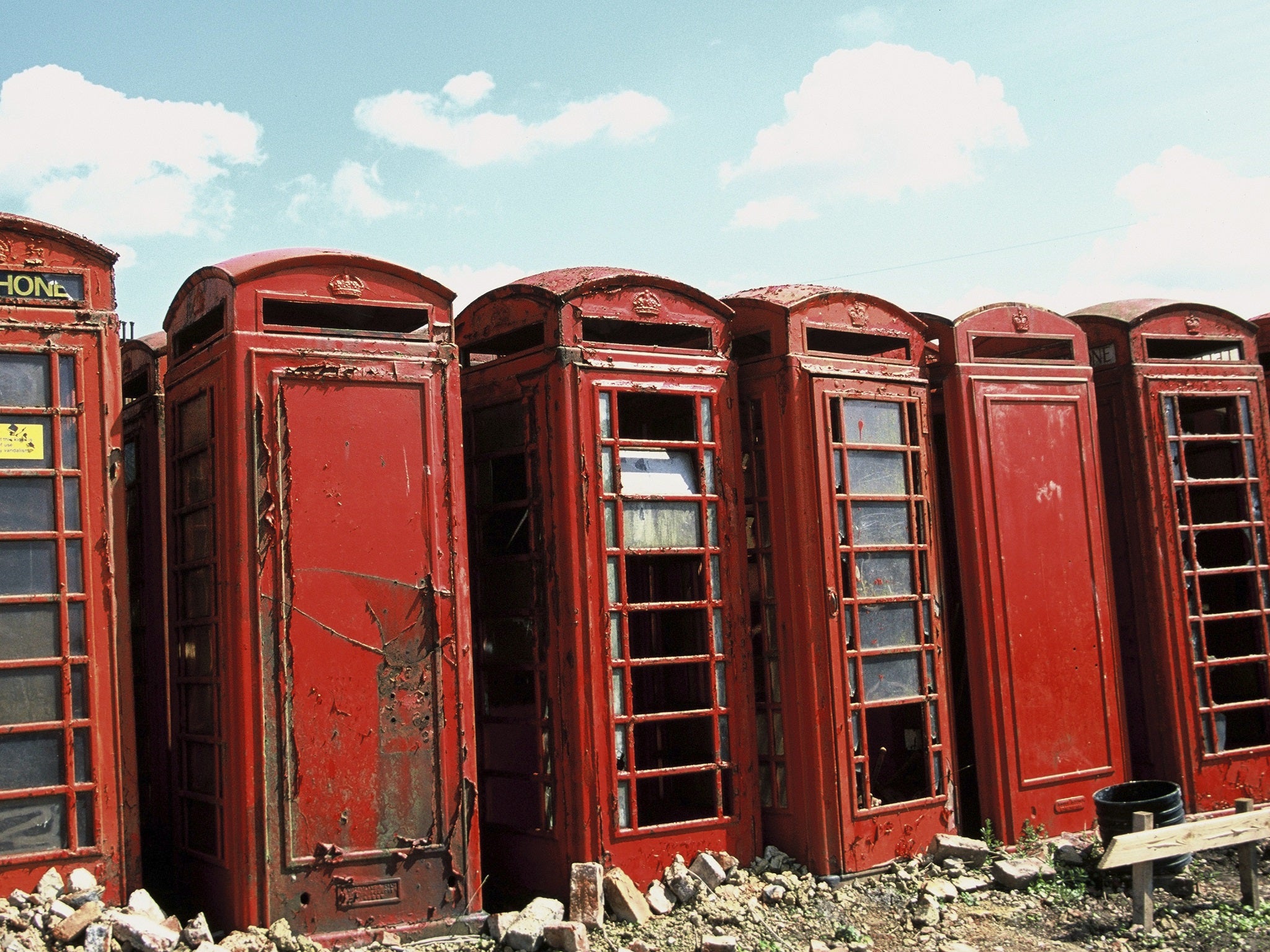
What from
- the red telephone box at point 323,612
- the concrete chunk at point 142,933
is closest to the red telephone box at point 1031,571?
the red telephone box at point 323,612

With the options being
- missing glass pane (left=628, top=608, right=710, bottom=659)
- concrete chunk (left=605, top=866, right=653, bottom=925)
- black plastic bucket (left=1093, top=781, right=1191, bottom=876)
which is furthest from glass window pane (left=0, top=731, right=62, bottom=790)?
black plastic bucket (left=1093, top=781, right=1191, bottom=876)

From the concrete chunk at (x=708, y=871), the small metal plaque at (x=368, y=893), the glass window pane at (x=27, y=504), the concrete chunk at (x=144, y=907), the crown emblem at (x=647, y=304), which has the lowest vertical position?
the concrete chunk at (x=708, y=871)

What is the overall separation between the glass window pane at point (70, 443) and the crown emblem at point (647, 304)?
3185 mm

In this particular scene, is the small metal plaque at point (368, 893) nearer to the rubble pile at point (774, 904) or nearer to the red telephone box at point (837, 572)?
the rubble pile at point (774, 904)

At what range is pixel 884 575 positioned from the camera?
784 centimetres

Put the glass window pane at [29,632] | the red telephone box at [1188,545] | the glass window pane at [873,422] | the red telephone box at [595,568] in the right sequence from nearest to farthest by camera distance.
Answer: the glass window pane at [29,632] → the red telephone box at [595,568] → the glass window pane at [873,422] → the red telephone box at [1188,545]

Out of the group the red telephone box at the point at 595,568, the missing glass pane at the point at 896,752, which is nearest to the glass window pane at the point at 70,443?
the red telephone box at the point at 595,568

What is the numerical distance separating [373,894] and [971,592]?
444cm

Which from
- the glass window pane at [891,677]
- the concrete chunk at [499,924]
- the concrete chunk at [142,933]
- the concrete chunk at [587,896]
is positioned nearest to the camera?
the concrete chunk at [142,933]

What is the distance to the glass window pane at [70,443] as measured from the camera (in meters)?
6.04

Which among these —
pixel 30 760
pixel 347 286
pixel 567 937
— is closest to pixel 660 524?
pixel 347 286

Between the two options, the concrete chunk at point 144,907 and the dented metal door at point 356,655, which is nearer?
the concrete chunk at point 144,907

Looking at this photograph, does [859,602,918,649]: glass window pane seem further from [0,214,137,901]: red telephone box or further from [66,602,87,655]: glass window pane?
[66,602,87,655]: glass window pane

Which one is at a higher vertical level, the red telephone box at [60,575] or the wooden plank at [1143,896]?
the red telephone box at [60,575]
